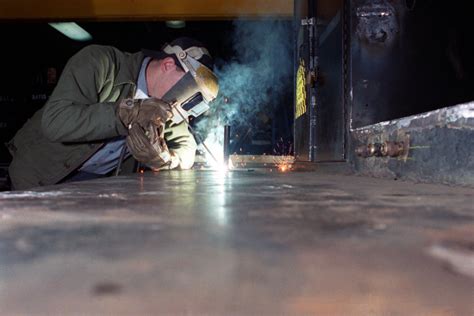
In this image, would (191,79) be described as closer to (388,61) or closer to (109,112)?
(109,112)

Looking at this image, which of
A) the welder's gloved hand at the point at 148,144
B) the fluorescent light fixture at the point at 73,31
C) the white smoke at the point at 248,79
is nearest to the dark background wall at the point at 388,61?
the welder's gloved hand at the point at 148,144

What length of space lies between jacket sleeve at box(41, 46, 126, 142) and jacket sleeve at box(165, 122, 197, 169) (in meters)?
0.61

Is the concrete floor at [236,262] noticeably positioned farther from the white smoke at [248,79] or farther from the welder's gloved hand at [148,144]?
the white smoke at [248,79]

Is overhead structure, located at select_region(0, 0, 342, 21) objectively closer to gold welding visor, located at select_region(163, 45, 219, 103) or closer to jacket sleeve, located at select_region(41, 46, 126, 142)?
gold welding visor, located at select_region(163, 45, 219, 103)

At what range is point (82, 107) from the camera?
1.86 metres

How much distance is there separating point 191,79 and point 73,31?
3618 millimetres

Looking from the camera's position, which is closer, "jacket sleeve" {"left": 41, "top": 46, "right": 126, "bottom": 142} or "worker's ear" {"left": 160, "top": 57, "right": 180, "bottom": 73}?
"jacket sleeve" {"left": 41, "top": 46, "right": 126, "bottom": 142}

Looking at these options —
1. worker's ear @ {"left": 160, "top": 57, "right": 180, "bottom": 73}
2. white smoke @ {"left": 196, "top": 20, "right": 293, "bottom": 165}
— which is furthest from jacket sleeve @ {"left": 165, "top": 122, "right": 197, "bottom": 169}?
white smoke @ {"left": 196, "top": 20, "right": 293, "bottom": 165}

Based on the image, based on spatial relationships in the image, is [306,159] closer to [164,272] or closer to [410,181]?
[410,181]

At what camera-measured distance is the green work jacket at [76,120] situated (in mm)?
1834

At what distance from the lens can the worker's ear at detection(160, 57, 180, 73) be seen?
2.07m

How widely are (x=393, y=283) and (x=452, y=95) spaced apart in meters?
1.57

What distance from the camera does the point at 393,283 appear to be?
23cm

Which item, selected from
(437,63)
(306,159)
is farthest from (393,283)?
(306,159)
